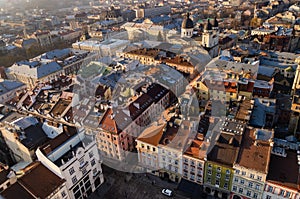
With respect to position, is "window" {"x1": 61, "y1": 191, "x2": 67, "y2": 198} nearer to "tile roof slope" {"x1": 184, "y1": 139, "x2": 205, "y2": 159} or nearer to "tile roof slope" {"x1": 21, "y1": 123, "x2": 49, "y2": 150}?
"tile roof slope" {"x1": 21, "y1": 123, "x2": 49, "y2": 150}

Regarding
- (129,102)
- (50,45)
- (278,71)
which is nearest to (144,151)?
(129,102)

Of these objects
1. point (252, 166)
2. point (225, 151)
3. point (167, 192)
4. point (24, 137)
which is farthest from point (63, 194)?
point (252, 166)

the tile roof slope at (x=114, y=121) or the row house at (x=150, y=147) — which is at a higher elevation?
the tile roof slope at (x=114, y=121)

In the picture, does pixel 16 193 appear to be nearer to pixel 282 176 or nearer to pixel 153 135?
pixel 153 135

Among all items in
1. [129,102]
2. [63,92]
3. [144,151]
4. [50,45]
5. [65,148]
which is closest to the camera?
[65,148]

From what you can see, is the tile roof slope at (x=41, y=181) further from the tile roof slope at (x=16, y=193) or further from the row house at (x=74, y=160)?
the row house at (x=74, y=160)

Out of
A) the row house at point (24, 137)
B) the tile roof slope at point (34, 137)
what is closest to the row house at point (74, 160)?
the tile roof slope at point (34, 137)

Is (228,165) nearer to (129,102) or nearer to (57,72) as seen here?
(129,102)
